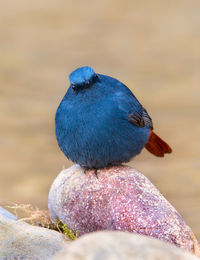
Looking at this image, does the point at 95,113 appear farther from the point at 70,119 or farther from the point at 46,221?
the point at 46,221

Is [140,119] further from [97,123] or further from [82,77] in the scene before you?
[82,77]

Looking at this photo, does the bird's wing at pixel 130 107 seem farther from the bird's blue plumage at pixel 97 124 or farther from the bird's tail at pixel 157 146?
the bird's tail at pixel 157 146

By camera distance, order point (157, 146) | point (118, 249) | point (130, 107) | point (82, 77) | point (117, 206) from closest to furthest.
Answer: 1. point (118, 249)
2. point (82, 77)
3. point (117, 206)
4. point (130, 107)
5. point (157, 146)

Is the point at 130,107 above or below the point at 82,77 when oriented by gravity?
below

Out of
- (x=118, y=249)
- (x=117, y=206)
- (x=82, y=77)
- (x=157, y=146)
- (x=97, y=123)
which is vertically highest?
(x=82, y=77)

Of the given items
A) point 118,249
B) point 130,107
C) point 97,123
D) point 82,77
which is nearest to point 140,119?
point 130,107

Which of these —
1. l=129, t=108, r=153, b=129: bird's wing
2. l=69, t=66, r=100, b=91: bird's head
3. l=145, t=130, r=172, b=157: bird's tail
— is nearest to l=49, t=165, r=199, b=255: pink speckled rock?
l=129, t=108, r=153, b=129: bird's wing

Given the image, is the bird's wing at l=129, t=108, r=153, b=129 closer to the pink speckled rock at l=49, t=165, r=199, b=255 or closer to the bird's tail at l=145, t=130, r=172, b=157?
the bird's tail at l=145, t=130, r=172, b=157
